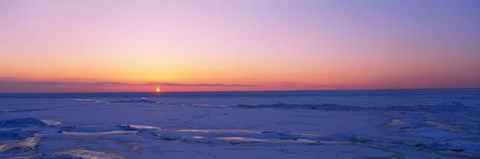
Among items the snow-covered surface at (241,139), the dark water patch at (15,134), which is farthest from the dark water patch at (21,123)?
the dark water patch at (15,134)

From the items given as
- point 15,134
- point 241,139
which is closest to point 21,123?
point 15,134

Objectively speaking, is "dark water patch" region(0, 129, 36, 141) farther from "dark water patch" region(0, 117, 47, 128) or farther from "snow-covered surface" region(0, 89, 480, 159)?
"dark water patch" region(0, 117, 47, 128)

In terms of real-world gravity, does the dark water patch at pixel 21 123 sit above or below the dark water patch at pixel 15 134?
above

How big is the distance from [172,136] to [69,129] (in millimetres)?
4253

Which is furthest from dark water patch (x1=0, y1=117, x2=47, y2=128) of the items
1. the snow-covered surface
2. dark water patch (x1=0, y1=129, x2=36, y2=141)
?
dark water patch (x1=0, y1=129, x2=36, y2=141)

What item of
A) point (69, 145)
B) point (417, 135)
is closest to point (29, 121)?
point (69, 145)

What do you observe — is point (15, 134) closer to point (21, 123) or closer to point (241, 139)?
point (21, 123)

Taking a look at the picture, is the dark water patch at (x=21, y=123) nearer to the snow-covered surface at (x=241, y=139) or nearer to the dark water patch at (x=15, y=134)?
the snow-covered surface at (x=241, y=139)

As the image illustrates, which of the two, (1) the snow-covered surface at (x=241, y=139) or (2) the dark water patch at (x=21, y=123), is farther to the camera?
(2) the dark water patch at (x=21, y=123)

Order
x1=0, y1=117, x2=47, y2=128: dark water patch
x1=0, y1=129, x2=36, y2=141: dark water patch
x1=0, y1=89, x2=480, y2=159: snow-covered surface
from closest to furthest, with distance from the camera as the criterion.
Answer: x1=0, y1=89, x2=480, y2=159: snow-covered surface → x1=0, y1=129, x2=36, y2=141: dark water patch → x1=0, y1=117, x2=47, y2=128: dark water patch

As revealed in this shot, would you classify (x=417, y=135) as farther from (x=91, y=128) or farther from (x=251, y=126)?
(x=91, y=128)

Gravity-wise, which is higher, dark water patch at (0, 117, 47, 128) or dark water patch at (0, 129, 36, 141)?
dark water patch at (0, 117, 47, 128)

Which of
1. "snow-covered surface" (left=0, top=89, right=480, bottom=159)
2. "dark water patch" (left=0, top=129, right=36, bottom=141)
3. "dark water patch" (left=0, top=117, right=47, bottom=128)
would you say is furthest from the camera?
"dark water patch" (left=0, top=117, right=47, bottom=128)

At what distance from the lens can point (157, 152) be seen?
10.2 metres
